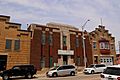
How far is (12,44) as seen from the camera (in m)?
34.7

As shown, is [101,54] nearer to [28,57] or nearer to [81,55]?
[81,55]

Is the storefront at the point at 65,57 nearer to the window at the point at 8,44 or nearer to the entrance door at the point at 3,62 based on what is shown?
the window at the point at 8,44

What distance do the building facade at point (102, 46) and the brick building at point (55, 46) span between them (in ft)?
5.55

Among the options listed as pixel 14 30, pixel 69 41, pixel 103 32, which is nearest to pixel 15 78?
pixel 14 30

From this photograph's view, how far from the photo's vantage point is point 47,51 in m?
38.5

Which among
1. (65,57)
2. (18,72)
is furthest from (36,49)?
(18,72)

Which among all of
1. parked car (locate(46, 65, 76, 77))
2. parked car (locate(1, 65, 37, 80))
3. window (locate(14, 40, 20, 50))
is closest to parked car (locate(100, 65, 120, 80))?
parked car (locate(1, 65, 37, 80))

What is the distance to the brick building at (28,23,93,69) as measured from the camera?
3737 centimetres

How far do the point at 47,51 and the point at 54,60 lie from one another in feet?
7.84

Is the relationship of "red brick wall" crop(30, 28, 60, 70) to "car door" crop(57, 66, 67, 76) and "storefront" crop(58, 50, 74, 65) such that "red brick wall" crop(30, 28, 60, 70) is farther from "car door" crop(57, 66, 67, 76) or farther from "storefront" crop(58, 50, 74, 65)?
"car door" crop(57, 66, 67, 76)

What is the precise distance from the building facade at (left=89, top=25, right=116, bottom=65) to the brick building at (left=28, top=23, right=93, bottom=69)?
1.69 metres

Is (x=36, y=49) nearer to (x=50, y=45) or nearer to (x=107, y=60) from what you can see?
(x=50, y=45)

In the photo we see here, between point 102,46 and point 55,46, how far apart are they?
13.1 m

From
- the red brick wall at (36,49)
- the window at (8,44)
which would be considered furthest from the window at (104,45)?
the window at (8,44)
